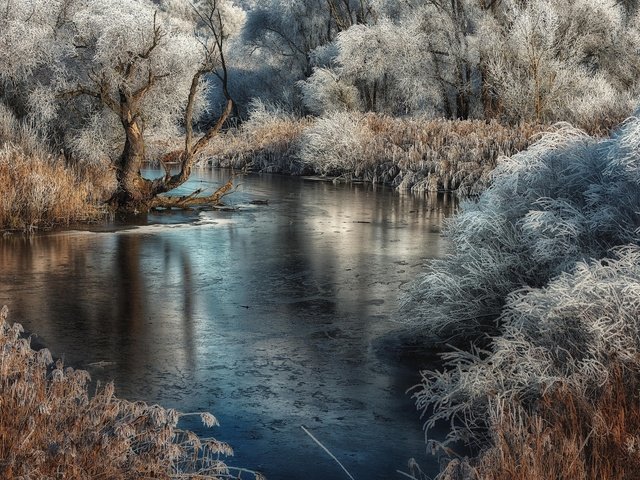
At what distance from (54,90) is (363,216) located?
6.63 m

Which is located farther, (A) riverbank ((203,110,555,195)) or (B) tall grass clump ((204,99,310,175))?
(B) tall grass clump ((204,99,310,175))

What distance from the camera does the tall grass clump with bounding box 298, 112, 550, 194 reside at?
23266 mm

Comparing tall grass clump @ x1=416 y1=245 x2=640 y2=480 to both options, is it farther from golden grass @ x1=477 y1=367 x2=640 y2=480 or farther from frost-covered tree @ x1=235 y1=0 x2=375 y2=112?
frost-covered tree @ x1=235 y1=0 x2=375 y2=112

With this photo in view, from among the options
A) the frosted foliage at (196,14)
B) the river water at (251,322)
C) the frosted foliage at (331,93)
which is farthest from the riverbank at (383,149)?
the frosted foliage at (196,14)

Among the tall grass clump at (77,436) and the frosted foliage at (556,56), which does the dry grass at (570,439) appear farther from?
the frosted foliage at (556,56)

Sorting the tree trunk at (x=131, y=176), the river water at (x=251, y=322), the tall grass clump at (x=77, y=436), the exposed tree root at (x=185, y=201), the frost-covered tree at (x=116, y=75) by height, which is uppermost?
the frost-covered tree at (x=116, y=75)

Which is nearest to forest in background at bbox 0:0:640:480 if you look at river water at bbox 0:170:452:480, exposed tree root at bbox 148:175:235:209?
river water at bbox 0:170:452:480

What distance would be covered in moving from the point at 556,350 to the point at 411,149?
19.8m

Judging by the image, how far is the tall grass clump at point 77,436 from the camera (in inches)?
137

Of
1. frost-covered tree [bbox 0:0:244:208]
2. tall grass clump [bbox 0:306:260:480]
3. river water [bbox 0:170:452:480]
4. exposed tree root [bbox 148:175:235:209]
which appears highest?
frost-covered tree [bbox 0:0:244:208]

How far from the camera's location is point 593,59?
33438 millimetres

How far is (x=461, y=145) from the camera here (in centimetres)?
2452

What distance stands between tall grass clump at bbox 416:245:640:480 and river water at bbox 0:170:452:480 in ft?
1.41

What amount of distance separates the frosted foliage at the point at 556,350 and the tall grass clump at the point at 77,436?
6.45 feet
